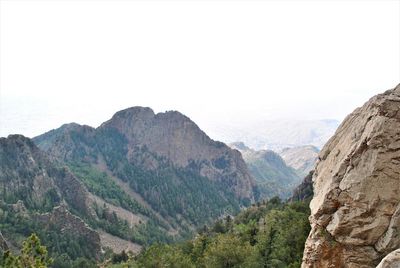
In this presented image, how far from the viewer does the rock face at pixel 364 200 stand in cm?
2912

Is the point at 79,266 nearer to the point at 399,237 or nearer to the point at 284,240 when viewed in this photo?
the point at 284,240

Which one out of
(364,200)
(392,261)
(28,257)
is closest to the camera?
(392,261)

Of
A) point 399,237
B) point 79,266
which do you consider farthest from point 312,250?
point 79,266

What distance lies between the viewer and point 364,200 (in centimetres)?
2969

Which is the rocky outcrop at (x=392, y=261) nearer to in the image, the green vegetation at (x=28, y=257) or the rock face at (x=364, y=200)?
the rock face at (x=364, y=200)

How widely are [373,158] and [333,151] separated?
7823mm

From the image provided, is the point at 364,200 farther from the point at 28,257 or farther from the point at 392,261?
the point at 28,257

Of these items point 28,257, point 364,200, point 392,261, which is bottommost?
point 28,257

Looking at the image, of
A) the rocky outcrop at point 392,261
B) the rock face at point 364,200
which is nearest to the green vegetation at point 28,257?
the rock face at point 364,200

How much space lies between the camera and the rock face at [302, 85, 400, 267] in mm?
29125

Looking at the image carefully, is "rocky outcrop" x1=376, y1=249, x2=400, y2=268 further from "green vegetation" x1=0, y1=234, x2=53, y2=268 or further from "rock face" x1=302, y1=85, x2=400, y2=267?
"green vegetation" x1=0, y1=234, x2=53, y2=268

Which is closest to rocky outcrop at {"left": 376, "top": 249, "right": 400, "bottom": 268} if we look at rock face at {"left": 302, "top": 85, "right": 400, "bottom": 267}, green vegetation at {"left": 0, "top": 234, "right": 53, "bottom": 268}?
rock face at {"left": 302, "top": 85, "right": 400, "bottom": 267}

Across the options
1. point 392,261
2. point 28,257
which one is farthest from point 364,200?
point 28,257

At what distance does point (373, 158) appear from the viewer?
98.6ft
